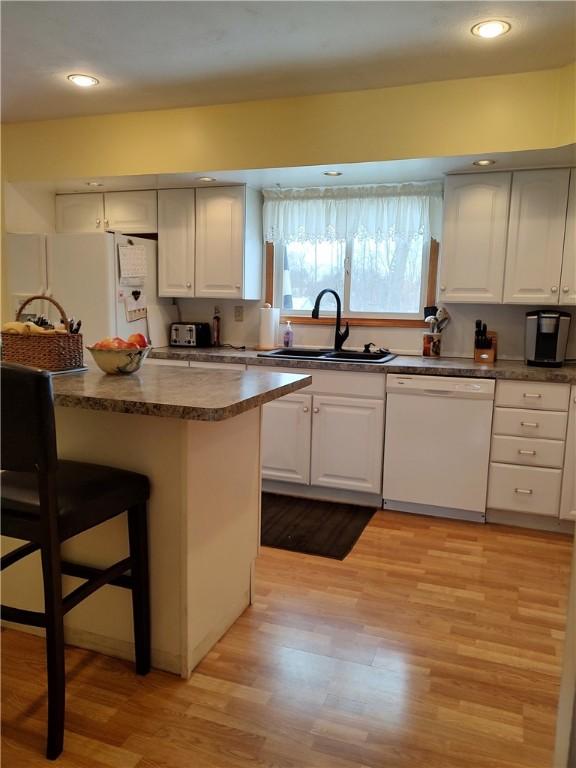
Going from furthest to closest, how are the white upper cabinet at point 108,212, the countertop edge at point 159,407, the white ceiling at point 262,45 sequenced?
the white upper cabinet at point 108,212 → the white ceiling at point 262,45 → the countertop edge at point 159,407

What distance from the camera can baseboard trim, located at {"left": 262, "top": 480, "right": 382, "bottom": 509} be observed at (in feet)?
11.3

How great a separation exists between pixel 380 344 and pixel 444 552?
1.59 meters

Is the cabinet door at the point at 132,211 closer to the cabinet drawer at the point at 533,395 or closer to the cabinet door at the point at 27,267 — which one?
the cabinet door at the point at 27,267

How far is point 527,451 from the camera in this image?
3.04 meters

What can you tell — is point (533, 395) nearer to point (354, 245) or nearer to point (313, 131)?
point (354, 245)

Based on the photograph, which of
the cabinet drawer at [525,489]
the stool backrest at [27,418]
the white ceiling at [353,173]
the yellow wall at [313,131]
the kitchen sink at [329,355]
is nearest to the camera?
the stool backrest at [27,418]

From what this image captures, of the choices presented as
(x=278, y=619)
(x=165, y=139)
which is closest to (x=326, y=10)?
(x=165, y=139)

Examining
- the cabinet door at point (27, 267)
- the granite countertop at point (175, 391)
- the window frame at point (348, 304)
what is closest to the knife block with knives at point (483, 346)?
the window frame at point (348, 304)

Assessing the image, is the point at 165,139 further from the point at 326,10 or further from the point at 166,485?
the point at 166,485

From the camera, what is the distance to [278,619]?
217cm

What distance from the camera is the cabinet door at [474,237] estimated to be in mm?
3195

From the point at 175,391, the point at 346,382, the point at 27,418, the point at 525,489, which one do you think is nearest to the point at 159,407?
the point at 175,391

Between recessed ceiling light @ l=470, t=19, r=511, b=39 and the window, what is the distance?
1.24m

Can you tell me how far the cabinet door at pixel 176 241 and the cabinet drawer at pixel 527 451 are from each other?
7.51 feet
